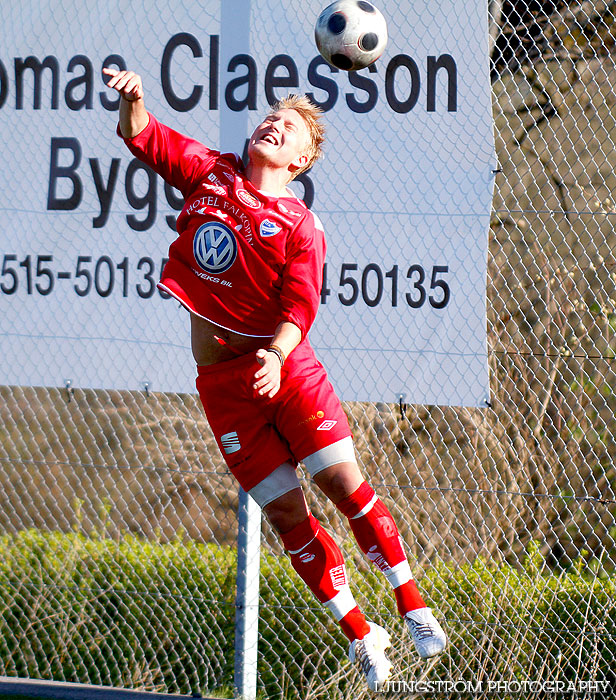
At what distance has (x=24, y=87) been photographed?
4.47 m

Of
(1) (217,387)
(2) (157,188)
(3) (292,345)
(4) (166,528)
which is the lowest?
(4) (166,528)

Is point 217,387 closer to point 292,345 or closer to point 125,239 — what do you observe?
point 292,345

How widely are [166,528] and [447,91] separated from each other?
389cm

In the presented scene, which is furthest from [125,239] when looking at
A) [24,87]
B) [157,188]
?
[24,87]

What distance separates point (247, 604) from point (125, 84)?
2.36 m

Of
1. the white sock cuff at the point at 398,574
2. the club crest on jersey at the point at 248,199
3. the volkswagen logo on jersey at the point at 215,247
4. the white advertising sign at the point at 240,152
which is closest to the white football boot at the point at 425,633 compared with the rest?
the white sock cuff at the point at 398,574

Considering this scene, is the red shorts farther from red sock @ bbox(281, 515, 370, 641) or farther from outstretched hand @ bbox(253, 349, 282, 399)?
outstretched hand @ bbox(253, 349, 282, 399)

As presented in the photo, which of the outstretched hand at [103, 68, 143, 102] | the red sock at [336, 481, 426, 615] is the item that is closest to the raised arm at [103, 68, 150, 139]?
the outstretched hand at [103, 68, 143, 102]

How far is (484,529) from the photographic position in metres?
4.83

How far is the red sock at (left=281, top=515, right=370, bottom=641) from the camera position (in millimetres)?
3100

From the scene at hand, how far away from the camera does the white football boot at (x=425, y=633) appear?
2.95m

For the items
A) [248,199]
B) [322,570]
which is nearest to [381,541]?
[322,570]

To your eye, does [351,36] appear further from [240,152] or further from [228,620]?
[228,620]

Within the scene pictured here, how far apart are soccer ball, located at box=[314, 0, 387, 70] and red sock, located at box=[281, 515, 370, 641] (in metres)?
1.71
